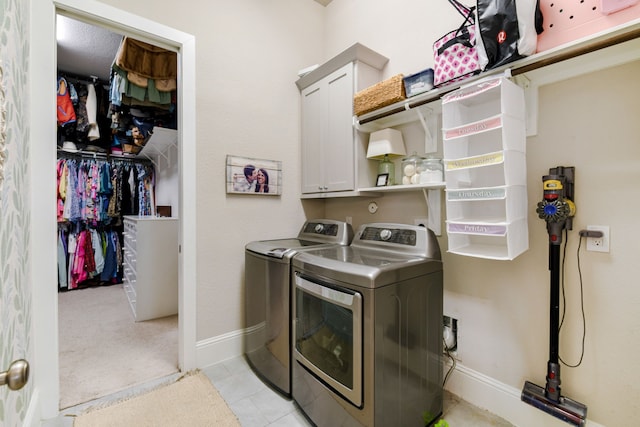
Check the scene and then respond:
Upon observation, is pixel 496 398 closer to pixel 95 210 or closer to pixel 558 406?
pixel 558 406

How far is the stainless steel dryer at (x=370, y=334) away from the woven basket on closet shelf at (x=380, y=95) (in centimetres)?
82

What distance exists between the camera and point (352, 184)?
212 cm

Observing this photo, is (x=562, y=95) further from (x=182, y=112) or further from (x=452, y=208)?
(x=182, y=112)

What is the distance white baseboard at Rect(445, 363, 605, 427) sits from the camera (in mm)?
1444

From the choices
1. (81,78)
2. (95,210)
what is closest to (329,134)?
(95,210)

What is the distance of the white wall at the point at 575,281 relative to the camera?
1.23 meters

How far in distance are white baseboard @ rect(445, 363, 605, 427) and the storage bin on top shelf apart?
786 mm

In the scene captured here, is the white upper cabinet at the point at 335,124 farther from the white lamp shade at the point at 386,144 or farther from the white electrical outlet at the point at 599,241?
the white electrical outlet at the point at 599,241

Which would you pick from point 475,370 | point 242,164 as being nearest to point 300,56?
point 242,164

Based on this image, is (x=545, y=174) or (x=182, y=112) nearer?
(x=545, y=174)

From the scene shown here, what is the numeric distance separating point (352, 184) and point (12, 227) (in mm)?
1786

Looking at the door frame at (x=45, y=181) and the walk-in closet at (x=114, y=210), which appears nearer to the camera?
the door frame at (x=45, y=181)

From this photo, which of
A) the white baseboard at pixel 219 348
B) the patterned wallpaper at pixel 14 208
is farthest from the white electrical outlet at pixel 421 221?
the patterned wallpaper at pixel 14 208

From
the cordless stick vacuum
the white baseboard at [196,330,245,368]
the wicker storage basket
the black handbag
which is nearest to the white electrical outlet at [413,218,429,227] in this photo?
the cordless stick vacuum
